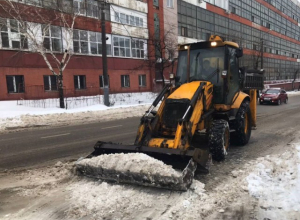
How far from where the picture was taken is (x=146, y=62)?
3394 cm

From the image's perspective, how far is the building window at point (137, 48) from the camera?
3352cm

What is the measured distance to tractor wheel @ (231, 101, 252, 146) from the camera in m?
7.69

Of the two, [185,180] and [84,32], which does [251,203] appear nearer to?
[185,180]

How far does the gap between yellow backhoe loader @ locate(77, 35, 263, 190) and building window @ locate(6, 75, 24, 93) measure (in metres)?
19.5

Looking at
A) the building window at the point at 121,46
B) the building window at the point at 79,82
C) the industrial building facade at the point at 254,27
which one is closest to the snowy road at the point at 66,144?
the building window at the point at 79,82

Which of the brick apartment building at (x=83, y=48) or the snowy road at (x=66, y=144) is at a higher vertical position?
the brick apartment building at (x=83, y=48)

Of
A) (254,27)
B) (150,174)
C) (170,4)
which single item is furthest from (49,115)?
(254,27)

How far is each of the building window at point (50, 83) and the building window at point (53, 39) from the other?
2.68m

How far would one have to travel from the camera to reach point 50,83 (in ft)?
83.3

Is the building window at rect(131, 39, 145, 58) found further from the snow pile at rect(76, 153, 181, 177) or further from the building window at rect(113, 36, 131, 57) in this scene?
the snow pile at rect(76, 153, 181, 177)

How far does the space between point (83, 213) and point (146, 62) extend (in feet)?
101

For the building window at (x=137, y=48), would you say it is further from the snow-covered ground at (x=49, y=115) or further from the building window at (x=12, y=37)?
the building window at (x=12, y=37)

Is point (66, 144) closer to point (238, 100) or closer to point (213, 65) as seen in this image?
point (213, 65)

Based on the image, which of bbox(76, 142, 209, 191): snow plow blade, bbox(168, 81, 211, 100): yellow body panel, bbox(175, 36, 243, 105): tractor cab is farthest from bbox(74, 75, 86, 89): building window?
bbox(76, 142, 209, 191): snow plow blade
